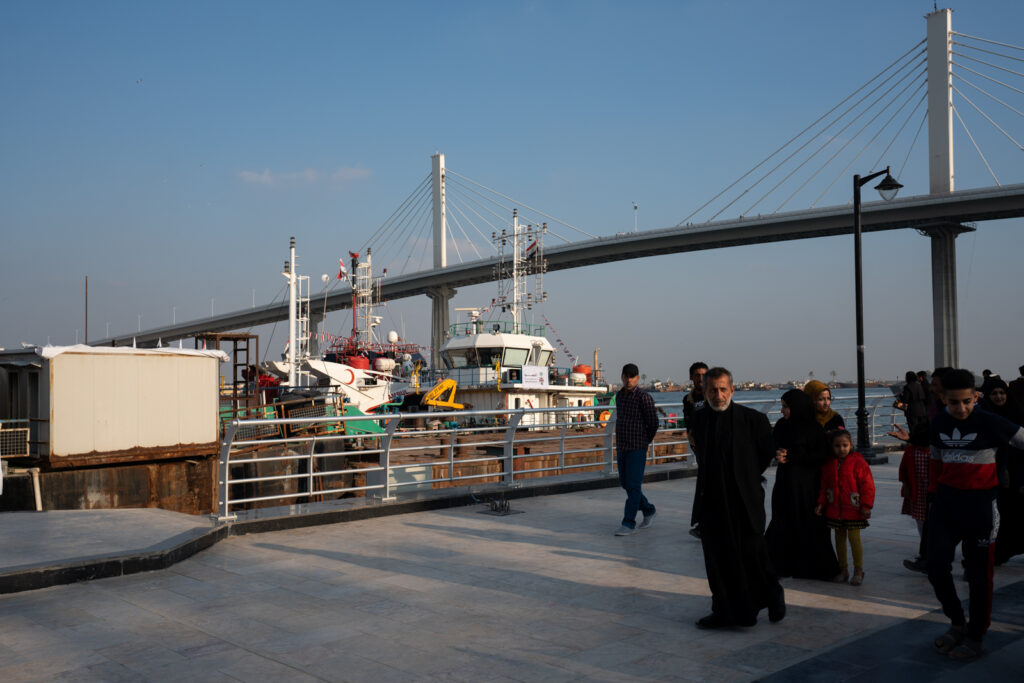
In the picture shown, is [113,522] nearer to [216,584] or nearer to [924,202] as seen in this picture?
[216,584]

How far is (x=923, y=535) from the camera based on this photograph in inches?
236

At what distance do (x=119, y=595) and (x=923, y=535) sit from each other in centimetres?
587

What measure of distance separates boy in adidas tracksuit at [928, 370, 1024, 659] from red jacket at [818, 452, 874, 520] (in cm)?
131

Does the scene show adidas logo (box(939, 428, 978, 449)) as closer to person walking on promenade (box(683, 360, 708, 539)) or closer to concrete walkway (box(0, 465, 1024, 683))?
concrete walkway (box(0, 465, 1024, 683))

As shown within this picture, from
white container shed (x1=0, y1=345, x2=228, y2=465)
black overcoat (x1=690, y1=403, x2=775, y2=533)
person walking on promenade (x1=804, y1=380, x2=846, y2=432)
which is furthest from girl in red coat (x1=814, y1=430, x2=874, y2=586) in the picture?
white container shed (x1=0, y1=345, x2=228, y2=465)

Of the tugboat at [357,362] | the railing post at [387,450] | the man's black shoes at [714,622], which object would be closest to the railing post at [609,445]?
the railing post at [387,450]

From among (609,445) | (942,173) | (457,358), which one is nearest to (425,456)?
(609,445)

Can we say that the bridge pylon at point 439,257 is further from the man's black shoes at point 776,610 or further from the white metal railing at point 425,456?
the man's black shoes at point 776,610

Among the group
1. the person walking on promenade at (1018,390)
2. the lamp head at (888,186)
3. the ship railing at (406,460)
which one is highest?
the lamp head at (888,186)

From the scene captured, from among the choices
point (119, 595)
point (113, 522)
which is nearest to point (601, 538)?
point (119, 595)

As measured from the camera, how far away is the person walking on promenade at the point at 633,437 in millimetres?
7789

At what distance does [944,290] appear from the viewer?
135 ft

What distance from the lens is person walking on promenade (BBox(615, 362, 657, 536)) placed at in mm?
7789

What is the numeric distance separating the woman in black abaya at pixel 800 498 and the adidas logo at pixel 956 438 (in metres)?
1.42
